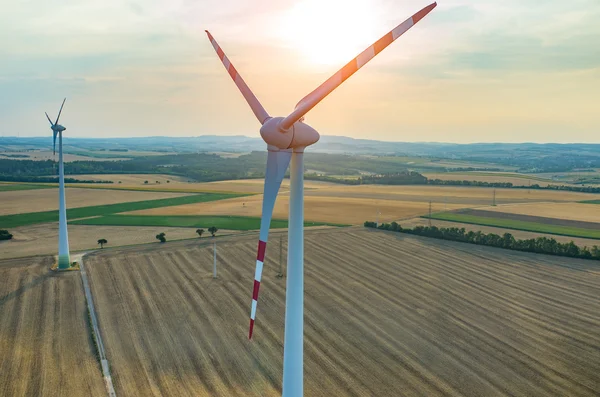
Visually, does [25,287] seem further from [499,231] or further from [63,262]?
[499,231]

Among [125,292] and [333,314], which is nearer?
[333,314]

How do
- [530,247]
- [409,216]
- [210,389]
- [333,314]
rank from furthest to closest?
[409,216] → [530,247] → [333,314] → [210,389]

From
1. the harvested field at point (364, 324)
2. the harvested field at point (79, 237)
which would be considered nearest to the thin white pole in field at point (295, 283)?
the harvested field at point (364, 324)

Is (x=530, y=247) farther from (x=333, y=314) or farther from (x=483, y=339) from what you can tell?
(x=333, y=314)

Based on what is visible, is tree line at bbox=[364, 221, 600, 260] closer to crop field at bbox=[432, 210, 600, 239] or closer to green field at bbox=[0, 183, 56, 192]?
crop field at bbox=[432, 210, 600, 239]

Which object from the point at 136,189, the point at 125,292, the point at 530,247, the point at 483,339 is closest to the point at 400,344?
the point at 483,339

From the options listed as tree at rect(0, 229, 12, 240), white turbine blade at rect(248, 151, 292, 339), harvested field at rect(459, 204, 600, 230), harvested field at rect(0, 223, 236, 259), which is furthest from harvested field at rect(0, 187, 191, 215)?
white turbine blade at rect(248, 151, 292, 339)

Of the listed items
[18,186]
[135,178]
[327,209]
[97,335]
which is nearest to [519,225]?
[327,209]

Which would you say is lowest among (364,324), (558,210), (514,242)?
(364,324)
